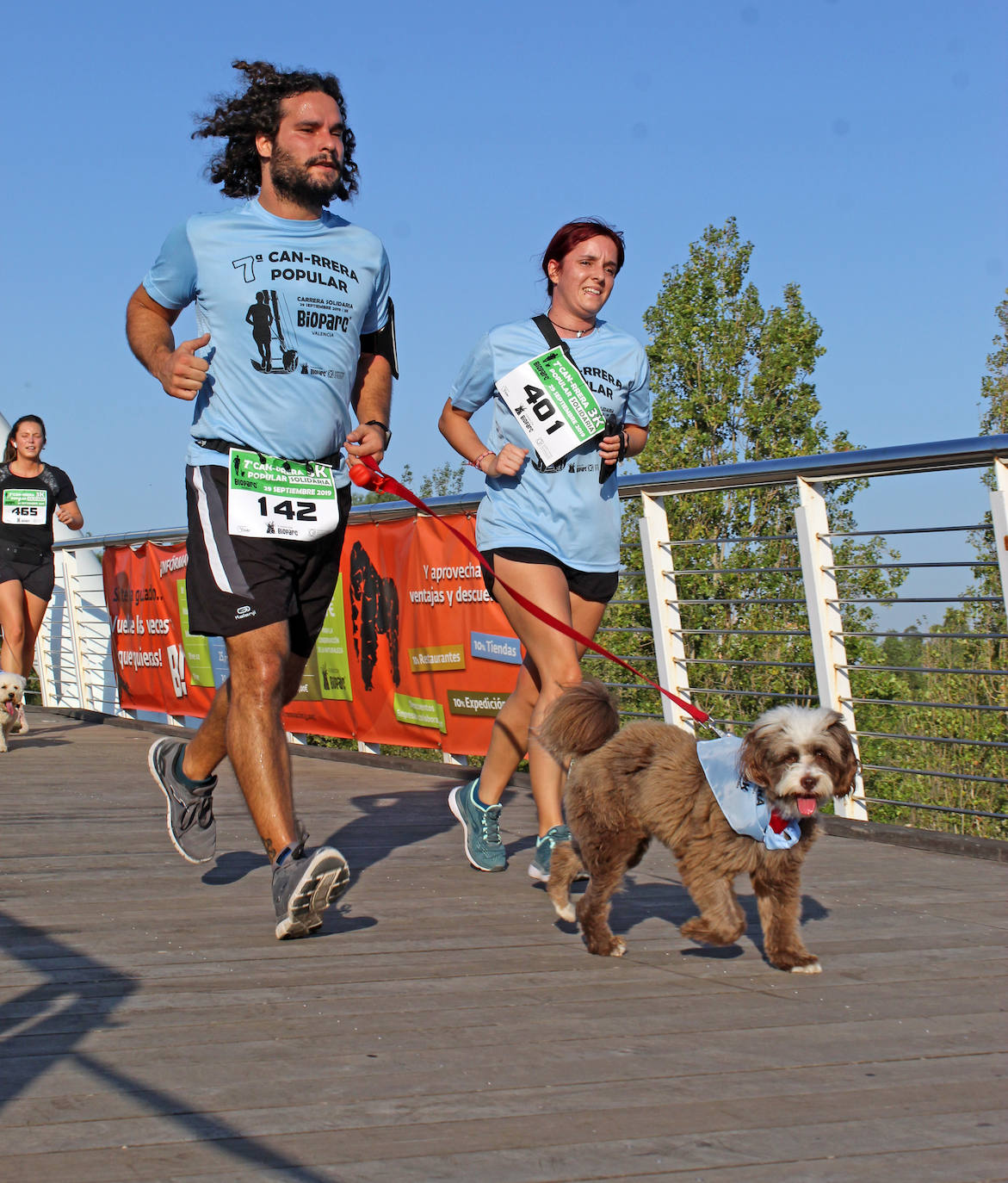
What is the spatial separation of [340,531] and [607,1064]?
1958 millimetres

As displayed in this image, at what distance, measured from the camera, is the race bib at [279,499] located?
3.88 m

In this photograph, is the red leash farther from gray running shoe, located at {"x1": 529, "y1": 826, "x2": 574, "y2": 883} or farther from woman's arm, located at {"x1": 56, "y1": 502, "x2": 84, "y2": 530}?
woman's arm, located at {"x1": 56, "y1": 502, "x2": 84, "y2": 530}

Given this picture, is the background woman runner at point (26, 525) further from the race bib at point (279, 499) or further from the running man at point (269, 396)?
the race bib at point (279, 499)

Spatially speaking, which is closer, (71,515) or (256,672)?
(256,672)

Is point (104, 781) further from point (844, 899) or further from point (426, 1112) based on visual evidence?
point (426, 1112)

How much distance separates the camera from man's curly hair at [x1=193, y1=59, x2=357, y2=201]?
413cm

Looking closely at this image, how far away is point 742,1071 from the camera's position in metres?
2.57

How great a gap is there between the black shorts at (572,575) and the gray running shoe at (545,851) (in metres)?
0.79

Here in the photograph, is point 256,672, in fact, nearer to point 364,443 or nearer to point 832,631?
point 364,443

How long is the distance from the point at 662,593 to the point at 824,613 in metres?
1.26

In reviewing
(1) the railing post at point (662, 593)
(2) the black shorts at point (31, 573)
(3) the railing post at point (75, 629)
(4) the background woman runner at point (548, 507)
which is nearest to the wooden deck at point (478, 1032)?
(4) the background woman runner at point (548, 507)

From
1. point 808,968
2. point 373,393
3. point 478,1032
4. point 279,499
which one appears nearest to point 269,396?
point 279,499

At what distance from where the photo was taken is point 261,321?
12.9 ft

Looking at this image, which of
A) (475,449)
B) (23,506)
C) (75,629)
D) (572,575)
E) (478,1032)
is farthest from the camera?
(75,629)
